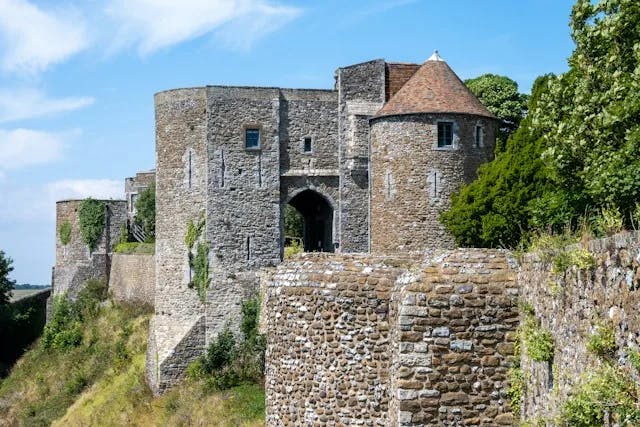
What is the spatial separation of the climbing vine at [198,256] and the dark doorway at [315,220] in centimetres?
398

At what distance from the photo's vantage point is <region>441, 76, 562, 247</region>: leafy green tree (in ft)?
84.3

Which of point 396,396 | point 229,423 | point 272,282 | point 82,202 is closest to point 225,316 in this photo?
point 229,423

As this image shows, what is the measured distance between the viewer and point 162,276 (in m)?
36.3

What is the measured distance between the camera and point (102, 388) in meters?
38.5

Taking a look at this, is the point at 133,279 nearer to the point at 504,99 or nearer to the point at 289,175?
the point at 289,175

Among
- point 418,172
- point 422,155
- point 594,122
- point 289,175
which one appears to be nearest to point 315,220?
point 289,175

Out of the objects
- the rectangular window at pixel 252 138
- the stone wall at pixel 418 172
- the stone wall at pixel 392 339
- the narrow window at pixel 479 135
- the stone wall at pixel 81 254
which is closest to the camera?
the stone wall at pixel 392 339

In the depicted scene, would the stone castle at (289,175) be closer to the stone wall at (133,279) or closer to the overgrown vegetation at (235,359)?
the overgrown vegetation at (235,359)

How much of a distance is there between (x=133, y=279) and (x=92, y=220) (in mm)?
6171

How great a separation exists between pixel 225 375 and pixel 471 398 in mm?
22924

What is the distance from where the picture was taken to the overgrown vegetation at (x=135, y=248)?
149 feet

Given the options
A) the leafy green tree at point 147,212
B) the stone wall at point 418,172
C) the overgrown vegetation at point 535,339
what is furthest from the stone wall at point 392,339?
the leafy green tree at point 147,212

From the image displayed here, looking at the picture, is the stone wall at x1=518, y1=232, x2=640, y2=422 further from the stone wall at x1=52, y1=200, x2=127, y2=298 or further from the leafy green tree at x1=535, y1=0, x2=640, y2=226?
the stone wall at x1=52, y1=200, x2=127, y2=298

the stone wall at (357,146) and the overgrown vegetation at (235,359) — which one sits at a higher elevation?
the stone wall at (357,146)
